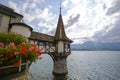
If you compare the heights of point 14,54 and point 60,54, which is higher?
point 14,54

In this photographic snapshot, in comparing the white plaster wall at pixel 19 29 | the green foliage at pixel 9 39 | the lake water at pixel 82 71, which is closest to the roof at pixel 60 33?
the lake water at pixel 82 71

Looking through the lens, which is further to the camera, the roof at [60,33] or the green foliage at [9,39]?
the roof at [60,33]

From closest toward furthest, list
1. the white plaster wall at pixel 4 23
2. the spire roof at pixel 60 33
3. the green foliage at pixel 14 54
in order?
the green foliage at pixel 14 54, the white plaster wall at pixel 4 23, the spire roof at pixel 60 33

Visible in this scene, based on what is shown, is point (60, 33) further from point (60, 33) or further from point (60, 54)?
point (60, 54)

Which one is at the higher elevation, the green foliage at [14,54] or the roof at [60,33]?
the roof at [60,33]

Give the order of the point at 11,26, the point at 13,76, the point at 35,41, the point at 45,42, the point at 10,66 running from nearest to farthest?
the point at 10,66 < the point at 13,76 < the point at 11,26 < the point at 35,41 < the point at 45,42

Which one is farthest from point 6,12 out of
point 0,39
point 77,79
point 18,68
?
point 77,79

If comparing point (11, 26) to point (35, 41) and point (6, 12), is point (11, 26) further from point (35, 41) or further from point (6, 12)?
point (35, 41)

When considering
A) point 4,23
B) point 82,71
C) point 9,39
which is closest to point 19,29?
point 4,23

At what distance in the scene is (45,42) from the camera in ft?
65.6

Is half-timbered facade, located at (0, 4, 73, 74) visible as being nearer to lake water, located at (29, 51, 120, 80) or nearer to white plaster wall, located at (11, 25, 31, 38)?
white plaster wall, located at (11, 25, 31, 38)

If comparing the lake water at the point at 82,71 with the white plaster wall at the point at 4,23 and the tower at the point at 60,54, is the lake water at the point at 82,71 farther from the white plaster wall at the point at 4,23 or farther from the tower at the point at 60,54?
the white plaster wall at the point at 4,23

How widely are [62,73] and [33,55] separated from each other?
60.0ft

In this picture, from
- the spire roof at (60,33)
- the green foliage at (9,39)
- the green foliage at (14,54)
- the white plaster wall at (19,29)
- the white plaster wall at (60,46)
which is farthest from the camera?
the spire roof at (60,33)
